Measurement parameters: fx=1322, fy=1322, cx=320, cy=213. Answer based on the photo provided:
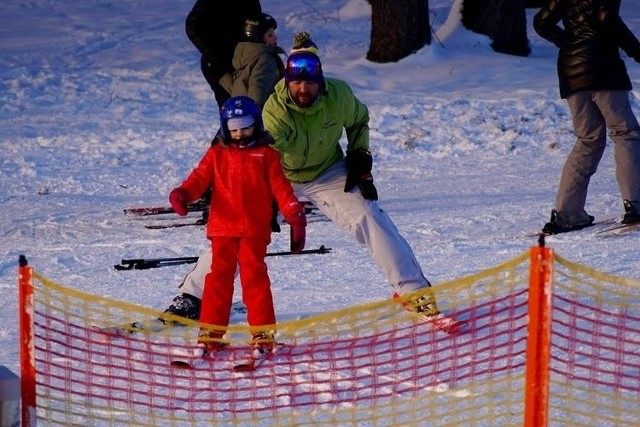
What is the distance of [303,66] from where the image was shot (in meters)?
6.70

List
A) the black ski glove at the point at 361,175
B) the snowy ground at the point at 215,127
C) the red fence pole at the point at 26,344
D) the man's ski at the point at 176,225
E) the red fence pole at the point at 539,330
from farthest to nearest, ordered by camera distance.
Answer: the man's ski at the point at 176,225 → the snowy ground at the point at 215,127 → the black ski glove at the point at 361,175 → the red fence pole at the point at 26,344 → the red fence pole at the point at 539,330

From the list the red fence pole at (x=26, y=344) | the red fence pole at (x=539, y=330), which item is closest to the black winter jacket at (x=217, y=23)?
the red fence pole at (x=26, y=344)

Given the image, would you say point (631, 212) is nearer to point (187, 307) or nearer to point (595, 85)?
point (595, 85)

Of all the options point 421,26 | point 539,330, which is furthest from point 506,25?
point 539,330

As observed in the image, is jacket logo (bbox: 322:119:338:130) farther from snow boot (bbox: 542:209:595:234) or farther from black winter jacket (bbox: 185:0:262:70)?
snow boot (bbox: 542:209:595:234)

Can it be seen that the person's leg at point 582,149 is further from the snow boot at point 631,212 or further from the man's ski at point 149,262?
the man's ski at point 149,262

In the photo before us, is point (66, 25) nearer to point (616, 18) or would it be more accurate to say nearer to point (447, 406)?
point (616, 18)

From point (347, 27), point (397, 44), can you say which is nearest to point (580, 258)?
point (397, 44)

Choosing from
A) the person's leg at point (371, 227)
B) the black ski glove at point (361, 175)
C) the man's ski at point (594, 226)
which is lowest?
the man's ski at point (594, 226)

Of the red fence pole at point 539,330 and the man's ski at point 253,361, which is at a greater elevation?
the red fence pole at point 539,330

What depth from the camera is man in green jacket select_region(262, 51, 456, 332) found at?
22.2 ft

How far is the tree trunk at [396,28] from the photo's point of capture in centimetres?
1727

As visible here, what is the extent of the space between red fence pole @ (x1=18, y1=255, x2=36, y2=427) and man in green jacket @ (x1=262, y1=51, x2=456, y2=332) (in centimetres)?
204

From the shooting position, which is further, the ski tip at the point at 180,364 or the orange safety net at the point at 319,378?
the ski tip at the point at 180,364
